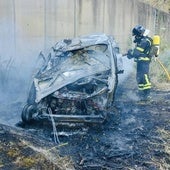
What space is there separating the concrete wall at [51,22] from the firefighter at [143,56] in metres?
2.55

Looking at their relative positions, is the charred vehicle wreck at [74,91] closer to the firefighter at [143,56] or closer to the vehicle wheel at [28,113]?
the vehicle wheel at [28,113]

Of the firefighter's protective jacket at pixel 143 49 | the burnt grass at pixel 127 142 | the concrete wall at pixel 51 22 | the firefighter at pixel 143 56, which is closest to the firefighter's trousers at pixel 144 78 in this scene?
the firefighter at pixel 143 56

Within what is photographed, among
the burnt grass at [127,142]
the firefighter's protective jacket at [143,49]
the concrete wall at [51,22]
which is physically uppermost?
the concrete wall at [51,22]

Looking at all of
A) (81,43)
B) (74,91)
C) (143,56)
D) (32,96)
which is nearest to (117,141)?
(74,91)

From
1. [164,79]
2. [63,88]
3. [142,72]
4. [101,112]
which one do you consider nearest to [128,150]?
[101,112]

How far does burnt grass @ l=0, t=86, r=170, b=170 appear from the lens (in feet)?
16.5

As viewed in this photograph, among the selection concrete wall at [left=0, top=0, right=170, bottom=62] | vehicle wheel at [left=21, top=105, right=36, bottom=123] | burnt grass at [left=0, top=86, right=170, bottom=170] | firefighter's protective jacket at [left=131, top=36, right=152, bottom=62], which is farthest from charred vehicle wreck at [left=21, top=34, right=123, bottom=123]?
concrete wall at [left=0, top=0, right=170, bottom=62]

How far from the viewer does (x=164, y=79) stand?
11.1m

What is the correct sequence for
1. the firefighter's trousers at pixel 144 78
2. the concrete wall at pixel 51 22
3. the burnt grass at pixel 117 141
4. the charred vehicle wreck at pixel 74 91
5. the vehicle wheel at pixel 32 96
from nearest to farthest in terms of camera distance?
1. the burnt grass at pixel 117 141
2. the charred vehicle wreck at pixel 74 91
3. the vehicle wheel at pixel 32 96
4. the firefighter's trousers at pixel 144 78
5. the concrete wall at pixel 51 22

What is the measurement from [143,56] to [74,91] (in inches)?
118

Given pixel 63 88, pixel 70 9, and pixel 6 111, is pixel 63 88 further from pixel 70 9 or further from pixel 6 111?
pixel 70 9

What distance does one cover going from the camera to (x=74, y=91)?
642cm

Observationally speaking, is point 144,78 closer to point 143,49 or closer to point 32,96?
point 143,49

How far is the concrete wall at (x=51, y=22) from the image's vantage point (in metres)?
9.09
